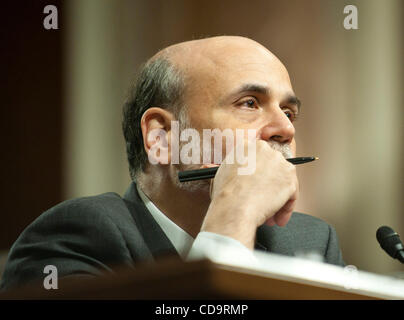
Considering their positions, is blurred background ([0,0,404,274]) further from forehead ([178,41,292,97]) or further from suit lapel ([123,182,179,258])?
suit lapel ([123,182,179,258])

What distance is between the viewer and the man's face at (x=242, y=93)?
2039 mm

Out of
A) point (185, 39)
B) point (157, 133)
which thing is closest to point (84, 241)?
point (157, 133)

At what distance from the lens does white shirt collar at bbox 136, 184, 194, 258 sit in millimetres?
2117

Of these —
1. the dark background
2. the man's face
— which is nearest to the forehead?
the man's face

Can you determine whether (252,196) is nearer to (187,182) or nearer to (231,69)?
(187,182)

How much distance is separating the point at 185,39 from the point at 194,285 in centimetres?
286

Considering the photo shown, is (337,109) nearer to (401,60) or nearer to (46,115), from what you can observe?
(401,60)

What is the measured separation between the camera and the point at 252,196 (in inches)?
69.3

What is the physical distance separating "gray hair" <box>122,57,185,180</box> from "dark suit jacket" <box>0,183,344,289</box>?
1.24 feet

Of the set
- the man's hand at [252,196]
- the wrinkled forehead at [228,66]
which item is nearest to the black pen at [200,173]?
the man's hand at [252,196]

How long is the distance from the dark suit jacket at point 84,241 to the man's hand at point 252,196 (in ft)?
0.89

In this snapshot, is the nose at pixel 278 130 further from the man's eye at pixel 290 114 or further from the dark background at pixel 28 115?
the dark background at pixel 28 115

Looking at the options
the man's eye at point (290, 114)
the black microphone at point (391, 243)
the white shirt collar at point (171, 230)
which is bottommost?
the white shirt collar at point (171, 230)

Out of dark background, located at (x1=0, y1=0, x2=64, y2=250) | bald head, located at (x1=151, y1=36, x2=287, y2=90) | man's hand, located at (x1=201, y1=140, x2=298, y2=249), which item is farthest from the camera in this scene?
dark background, located at (x1=0, y1=0, x2=64, y2=250)
